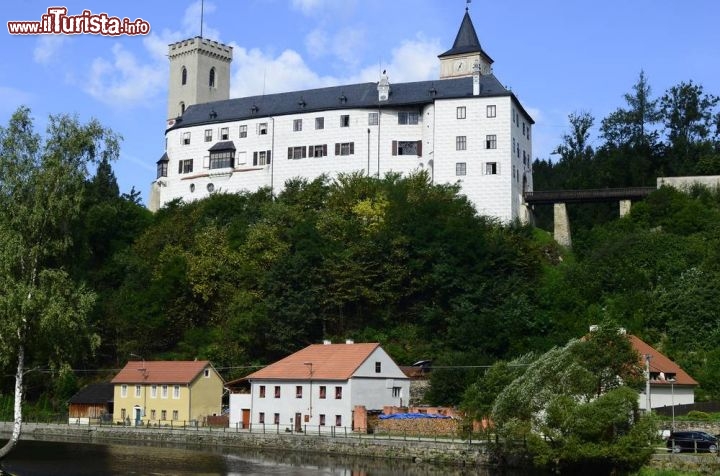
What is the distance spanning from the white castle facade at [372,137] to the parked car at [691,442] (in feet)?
136

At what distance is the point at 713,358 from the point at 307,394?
2452 centimetres

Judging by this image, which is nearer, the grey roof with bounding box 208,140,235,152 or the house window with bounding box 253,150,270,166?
the house window with bounding box 253,150,270,166

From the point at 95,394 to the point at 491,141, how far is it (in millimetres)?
39296

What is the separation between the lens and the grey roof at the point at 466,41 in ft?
326

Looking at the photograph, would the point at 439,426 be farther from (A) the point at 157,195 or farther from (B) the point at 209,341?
(A) the point at 157,195

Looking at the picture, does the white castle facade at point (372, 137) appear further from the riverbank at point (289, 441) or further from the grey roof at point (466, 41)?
the riverbank at point (289, 441)

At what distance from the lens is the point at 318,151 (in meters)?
89.7

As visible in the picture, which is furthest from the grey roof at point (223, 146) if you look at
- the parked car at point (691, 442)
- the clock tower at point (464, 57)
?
the parked car at point (691, 442)

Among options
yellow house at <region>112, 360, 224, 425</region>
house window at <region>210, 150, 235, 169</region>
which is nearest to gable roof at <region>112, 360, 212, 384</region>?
yellow house at <region>112, 360, 224, 425</region>

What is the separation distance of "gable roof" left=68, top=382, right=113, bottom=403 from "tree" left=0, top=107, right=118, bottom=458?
25.8 metres

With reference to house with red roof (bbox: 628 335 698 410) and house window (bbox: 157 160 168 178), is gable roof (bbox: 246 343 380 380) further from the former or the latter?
house window (bbox: 157 160 168 178)

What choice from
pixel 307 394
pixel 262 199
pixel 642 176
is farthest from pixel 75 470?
pixel 642 176

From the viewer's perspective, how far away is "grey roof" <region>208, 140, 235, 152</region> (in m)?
94.0

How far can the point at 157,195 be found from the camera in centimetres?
10312
